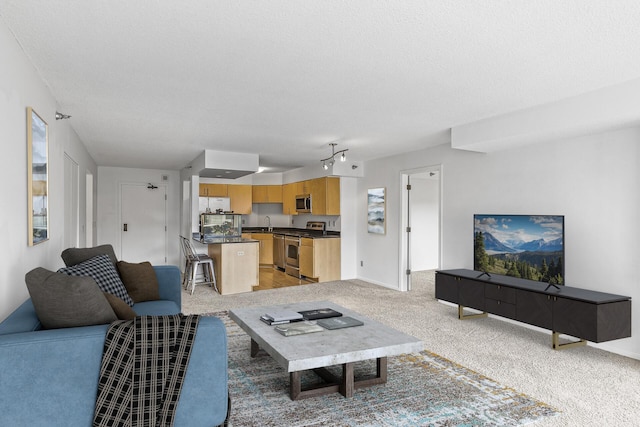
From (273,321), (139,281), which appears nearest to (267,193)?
(139,281)

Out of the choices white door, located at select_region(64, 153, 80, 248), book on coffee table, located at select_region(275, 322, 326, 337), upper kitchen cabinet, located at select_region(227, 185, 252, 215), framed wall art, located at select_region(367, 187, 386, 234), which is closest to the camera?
book on coffee table, located at select_region(275, 322, 326, 337)

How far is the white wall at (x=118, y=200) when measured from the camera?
846 centimetres

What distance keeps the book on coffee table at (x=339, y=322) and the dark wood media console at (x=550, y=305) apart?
198 cm

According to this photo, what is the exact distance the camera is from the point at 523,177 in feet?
15.4

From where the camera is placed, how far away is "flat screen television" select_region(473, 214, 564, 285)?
13.6 feet

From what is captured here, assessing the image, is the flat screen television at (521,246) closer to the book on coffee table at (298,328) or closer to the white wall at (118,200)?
the book on coffee table at (298,328)

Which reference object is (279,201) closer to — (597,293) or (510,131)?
(510,131)

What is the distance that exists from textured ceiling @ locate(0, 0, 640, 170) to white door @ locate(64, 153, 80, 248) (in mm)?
551

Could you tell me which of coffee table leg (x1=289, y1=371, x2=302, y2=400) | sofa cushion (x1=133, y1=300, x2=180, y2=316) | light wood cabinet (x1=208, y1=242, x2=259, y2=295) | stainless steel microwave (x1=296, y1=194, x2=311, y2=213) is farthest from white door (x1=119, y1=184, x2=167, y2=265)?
coffee table leg (x1=289, y1=371, x2=302, y2=400)

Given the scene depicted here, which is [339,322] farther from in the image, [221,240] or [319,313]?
[221,240]

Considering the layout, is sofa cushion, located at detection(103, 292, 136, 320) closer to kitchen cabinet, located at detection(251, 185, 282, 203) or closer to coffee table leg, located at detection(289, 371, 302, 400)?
coffee table leg, located at detection(289, 371, 302, 400)

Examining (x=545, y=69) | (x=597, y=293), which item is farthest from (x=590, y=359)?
(x=545, y=69)

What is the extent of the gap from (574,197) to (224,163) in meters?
4.77

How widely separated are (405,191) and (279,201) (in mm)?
3960
